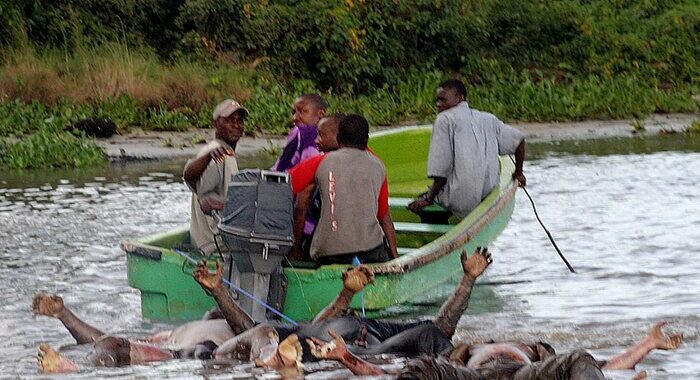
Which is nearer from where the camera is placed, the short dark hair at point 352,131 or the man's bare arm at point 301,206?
the short dark hair at point 352,131

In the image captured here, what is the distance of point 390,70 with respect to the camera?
2312 cm

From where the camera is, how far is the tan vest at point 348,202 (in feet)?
28.5

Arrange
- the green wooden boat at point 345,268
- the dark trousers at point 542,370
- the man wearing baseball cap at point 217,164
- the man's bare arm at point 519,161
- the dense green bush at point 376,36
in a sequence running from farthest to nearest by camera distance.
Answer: the dense green bush at point 376,36
the man's bare arm at point 519,161
the man wearing baseball cap at point 217,164
the green wooden boat at point 345,268
the dark trousers at point 542,370

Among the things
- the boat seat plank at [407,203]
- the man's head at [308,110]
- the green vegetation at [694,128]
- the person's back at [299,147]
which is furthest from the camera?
the green vegetation at [694,128]

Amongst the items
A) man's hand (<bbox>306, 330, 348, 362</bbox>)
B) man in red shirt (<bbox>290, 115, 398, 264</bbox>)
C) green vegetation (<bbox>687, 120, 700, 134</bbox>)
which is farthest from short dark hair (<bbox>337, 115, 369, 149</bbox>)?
green vegetation (<bbox>687, 120, 700, 134</bbox>)

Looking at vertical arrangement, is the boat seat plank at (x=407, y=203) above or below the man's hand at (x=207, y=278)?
below

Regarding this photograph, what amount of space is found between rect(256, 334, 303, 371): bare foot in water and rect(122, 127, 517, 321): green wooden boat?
37.7 inches

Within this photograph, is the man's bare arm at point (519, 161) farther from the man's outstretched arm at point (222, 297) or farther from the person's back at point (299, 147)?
the man's outstretched arm at point (222, 297)

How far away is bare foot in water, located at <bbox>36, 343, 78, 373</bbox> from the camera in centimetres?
763

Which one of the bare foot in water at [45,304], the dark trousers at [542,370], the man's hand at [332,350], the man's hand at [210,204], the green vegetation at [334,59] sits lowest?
the green vegetation at [334,59]

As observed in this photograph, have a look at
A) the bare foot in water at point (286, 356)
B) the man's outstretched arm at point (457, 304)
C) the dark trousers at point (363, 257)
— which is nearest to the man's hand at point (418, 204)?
the dark trousers at point (363, 257)

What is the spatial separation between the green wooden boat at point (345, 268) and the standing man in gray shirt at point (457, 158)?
18cm

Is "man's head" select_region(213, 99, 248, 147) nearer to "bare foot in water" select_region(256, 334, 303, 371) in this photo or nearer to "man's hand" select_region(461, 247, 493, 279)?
"bare foot in water" select_region(256, 334, 303, 371)

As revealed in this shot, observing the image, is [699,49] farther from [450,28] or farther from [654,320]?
[654,320]
